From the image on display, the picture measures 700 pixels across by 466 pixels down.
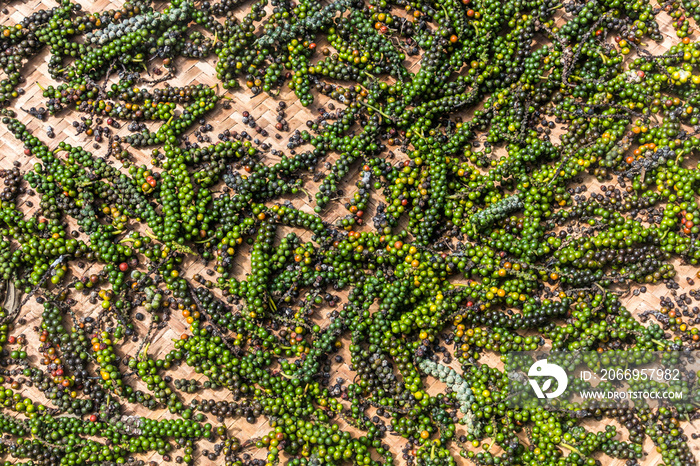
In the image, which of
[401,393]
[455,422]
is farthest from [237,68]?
[455,422]

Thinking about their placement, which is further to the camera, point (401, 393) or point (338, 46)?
point (338, 46)

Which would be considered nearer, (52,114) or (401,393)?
(401,393)

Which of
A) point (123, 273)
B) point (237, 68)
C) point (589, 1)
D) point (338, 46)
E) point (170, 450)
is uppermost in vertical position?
point (589, 1)

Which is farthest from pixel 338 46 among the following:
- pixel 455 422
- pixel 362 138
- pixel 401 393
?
pixel 455 422

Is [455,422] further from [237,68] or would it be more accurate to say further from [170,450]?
[237,68]

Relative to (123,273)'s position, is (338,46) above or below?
above

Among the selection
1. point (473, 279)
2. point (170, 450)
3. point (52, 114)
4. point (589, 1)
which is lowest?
point (170, 450)

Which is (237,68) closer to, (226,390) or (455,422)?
(226,390)
